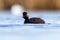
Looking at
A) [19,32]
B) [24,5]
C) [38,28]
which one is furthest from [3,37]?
[24,5]

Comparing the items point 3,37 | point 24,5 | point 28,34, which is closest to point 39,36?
point 28,34

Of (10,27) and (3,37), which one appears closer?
(3,37)

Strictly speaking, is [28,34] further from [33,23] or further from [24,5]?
[24,5]

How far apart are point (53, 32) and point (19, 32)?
0.16m

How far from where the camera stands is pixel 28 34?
80 centimetres

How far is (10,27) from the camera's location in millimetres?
898

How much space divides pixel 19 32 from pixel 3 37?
83 mm

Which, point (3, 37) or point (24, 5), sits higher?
point (24, 5)

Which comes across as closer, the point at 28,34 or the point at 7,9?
the point at 28,34

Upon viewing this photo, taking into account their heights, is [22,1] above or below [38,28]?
above

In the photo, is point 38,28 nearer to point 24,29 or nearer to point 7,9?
point 24,29

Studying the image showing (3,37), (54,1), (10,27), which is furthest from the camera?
(54,1)

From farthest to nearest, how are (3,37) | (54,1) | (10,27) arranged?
(54,1), (10,27), (3,37)

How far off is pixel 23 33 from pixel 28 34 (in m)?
0.03
